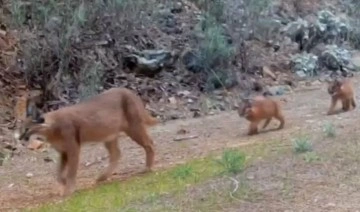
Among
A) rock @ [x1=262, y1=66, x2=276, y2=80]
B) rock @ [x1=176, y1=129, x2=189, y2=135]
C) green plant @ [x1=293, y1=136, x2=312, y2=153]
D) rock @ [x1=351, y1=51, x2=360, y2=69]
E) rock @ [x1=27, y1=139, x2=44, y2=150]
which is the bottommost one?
rock @ [x1=27, y1=139, x2=44, y2=150]

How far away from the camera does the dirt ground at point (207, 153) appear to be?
7.39 meters

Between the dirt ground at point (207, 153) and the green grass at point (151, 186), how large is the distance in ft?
1.07

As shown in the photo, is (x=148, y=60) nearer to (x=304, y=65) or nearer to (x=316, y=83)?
(x=316, y=83)

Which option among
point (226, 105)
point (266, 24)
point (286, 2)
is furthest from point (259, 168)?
point (286, 2)

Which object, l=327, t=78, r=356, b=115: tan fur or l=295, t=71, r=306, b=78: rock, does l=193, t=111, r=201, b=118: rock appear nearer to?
l=327, t=78, r=356, b=115: tan fur

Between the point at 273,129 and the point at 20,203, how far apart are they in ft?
12.4

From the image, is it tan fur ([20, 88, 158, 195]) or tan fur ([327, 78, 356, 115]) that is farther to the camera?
tan fur ([327, 78, 356, 115])

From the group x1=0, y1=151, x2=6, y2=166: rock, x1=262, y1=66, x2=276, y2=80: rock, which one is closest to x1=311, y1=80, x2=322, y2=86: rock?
x1=262, y1=66, x2=276, y2=80: rock

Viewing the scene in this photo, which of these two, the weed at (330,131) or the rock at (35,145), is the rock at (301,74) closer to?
the rock at (35,145)

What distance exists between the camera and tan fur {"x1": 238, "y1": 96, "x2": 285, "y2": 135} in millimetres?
11453

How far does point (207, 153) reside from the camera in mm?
10398

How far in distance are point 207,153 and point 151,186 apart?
79.9 inches

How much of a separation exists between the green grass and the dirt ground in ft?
1.07

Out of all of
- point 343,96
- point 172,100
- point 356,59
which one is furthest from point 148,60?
point 356,59
